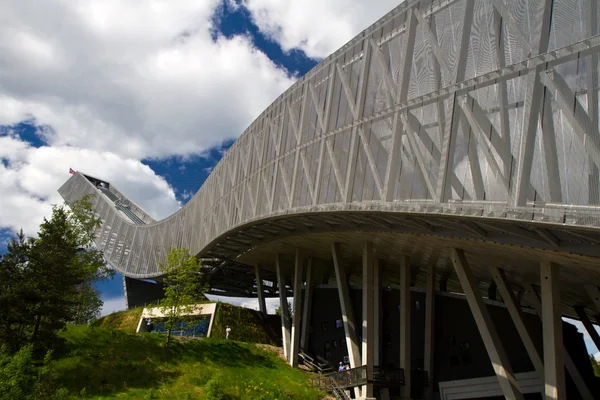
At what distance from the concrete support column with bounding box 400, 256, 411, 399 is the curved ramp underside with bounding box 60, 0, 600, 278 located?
15.2ft

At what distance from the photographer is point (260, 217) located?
34469mm

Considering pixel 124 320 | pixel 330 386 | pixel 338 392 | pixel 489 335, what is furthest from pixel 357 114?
pixel 124 320

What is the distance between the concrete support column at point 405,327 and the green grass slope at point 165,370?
196 inches

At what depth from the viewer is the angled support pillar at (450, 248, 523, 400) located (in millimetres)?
19766

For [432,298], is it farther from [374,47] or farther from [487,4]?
[487,4]

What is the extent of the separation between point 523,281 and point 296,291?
661 inches

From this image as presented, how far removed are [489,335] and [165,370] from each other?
18214 mm

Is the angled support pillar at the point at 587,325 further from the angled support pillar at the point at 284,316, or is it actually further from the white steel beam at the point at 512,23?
the white steel beam at the point at 512,23

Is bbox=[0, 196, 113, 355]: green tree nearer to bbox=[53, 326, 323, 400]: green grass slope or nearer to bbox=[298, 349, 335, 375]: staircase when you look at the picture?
bbox=[53, 326, 323, 400]: green grass slope

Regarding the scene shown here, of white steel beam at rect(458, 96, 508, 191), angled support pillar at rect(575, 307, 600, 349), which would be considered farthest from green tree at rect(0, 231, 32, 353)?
angled support pillar at rect(575, 307, 600, 349)

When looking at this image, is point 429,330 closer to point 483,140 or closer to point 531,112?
point 483,140

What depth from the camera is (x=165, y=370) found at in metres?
28.6

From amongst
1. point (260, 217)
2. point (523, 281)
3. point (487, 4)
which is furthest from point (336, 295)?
point (487, 4)

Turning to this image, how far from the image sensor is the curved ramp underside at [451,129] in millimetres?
14484
